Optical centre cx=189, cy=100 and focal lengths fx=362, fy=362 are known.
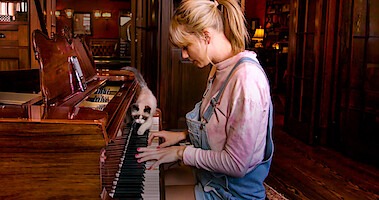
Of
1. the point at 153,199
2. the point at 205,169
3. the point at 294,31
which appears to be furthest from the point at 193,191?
the point at 294,31

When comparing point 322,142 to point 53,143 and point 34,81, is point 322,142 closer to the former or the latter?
point 34,81

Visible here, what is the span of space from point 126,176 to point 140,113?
39.6 inches

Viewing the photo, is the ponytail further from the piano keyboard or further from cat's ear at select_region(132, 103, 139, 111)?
cat's ear at select_region(132, 103, 139, 111)

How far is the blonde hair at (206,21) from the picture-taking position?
1.43m

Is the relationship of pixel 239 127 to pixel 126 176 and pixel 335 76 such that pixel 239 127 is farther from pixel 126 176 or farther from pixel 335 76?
pixel 335 76

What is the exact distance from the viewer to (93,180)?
1.11 meters

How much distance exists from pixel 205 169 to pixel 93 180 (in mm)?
503

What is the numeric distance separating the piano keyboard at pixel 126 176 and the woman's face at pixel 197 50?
508 millimetres

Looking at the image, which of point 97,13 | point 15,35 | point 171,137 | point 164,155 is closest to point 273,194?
point 171,137

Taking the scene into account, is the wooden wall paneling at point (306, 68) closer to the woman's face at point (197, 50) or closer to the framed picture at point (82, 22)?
the woman's face at point (197, 50)

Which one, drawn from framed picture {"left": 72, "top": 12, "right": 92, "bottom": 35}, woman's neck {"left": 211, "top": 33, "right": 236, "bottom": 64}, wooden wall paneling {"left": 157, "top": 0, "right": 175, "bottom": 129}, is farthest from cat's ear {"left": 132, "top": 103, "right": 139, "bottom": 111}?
framed picture {"left": 72, "top": 12, "right": 92, "bottom": 35}

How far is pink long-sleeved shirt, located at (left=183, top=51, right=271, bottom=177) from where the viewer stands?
1.34 meters

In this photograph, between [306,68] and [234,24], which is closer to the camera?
[234,24]

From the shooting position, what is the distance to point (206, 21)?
57.6 inches
